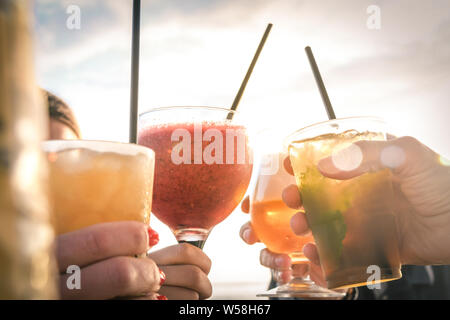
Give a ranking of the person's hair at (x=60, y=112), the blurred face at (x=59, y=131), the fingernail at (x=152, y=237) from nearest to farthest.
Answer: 1. the fingernail at (x=152, y=237)
2. the blurred face at (x=59, y=131)
3. the person's hair at (x=60, y=112)

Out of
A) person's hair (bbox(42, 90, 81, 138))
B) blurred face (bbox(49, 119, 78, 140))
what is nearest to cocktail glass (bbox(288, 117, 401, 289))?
blurred face (bbox(49, 119, 78, 140))

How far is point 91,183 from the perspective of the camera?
3.03 feet

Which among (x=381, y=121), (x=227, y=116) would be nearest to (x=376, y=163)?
(x=381, y=121)

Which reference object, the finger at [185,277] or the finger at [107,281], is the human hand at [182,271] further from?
the finger at [107,281]

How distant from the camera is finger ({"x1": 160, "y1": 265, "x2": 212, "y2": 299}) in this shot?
1361 mm

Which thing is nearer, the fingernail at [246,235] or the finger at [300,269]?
the finger at [300,269]

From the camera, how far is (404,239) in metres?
2.01

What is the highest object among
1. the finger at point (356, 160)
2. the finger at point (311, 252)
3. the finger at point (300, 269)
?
the finger at point (356, 160)

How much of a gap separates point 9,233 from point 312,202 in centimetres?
135

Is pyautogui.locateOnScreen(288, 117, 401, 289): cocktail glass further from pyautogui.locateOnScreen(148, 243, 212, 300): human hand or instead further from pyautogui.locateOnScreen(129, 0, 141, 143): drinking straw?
pyautogui.locateOnScreen(129, 0, 141, 143): drinking straw

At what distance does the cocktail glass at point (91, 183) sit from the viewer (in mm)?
897

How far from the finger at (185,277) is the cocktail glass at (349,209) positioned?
456mm

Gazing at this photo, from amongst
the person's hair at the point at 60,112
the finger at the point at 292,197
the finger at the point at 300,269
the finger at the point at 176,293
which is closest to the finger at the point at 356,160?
the finger at the point at 292,197
